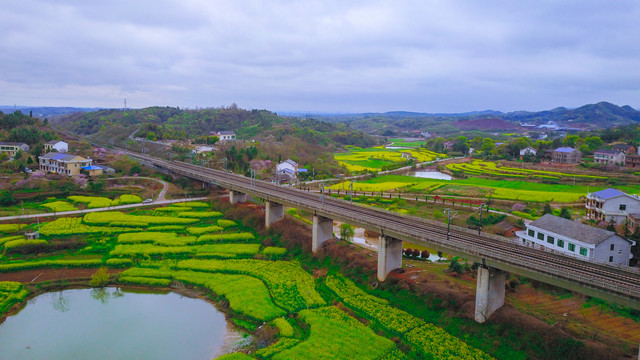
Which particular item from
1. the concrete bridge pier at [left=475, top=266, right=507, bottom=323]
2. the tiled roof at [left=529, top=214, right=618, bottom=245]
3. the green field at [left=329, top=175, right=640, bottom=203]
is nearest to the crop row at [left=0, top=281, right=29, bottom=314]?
the concrete bridge pier at [left=475, top=266, right=507, bottom=323]

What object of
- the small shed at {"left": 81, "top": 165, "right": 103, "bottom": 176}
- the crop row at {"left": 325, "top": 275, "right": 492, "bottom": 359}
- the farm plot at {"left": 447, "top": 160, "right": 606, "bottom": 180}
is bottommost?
the crop row at {"left": 325, "top": 275, "right": 492, "bottom": 359}

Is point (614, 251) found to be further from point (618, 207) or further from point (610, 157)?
point (610, 157)

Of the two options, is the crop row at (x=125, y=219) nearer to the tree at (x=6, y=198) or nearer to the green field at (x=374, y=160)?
the tree at (x=6, y=198)

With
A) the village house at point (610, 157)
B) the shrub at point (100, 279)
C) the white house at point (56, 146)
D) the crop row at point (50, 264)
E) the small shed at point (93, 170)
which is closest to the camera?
the shrub at point (100, 279)

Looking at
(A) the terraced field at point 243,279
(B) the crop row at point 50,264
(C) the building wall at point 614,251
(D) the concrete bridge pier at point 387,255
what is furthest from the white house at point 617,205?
(B) the crop row at point 50,264

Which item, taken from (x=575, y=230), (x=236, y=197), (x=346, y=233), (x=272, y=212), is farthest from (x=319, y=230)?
(x=575, y=230)

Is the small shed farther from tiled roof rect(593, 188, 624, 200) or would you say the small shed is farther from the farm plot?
tiled roof rect(593, 188, 624, 200)
